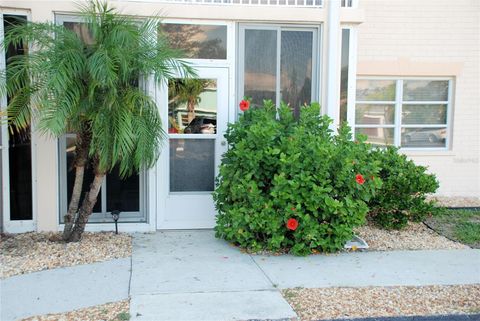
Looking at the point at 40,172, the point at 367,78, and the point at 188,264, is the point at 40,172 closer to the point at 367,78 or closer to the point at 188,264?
the point at 188,264

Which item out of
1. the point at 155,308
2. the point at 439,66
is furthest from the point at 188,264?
the point at 439,66

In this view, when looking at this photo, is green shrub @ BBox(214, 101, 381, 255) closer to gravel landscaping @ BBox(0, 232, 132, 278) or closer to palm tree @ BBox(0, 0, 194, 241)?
palm tree @ BBox(0, 0, 194, 241)

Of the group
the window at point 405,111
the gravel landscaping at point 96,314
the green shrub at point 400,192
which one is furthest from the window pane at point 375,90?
the gravel landscaping at point 96,314

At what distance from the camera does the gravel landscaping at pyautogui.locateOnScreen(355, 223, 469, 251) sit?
6688mm

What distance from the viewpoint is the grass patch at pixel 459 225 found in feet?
23.3

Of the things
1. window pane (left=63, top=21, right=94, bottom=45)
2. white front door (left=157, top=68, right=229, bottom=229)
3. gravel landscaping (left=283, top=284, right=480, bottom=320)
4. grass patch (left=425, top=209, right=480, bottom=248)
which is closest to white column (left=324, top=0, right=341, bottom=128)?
white front door (left=157, top=68, right=229, bottom=229)

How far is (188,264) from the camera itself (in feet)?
18.8

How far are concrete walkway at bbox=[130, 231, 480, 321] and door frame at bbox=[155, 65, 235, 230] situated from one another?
1.06 ft

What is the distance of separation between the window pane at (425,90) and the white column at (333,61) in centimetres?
314

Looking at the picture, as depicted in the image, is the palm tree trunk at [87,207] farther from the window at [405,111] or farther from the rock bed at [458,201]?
the rock bed at [458,201]

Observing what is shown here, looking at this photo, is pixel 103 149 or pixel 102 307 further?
pixel 103 149

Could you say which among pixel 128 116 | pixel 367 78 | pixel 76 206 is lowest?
pixel 76 206

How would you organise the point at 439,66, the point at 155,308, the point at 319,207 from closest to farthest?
1. the point at 155,308
2. the point at 319,207
3. the point at 439,66

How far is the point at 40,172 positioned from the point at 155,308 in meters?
3.25
